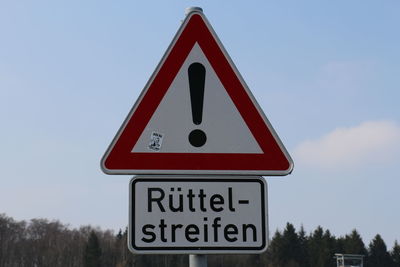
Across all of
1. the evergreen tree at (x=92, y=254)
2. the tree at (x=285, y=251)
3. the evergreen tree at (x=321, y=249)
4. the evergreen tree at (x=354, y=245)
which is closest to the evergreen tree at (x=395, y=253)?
the evergreen tree at (x=354, y=245)

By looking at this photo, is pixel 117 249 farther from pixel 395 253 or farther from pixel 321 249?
pixel 395 253

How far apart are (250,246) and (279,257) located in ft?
362

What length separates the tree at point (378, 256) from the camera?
117 m

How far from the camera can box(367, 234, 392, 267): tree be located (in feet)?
384

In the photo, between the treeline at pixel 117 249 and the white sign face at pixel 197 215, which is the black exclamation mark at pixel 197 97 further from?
the treeline at pixel 117 249

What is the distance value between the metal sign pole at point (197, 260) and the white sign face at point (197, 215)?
0.08 ft

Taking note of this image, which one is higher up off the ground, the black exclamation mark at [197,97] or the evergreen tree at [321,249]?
the evergreen tree at [321,249]

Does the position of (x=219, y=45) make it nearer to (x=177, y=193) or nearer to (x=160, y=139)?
(x=160, y=139)

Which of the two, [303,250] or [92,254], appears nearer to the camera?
[92,254]

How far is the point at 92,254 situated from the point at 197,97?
9948 cm

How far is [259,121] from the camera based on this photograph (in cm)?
351

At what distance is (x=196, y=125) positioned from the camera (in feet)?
11.4

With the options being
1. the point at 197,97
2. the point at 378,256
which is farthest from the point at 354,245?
the point at 197,97

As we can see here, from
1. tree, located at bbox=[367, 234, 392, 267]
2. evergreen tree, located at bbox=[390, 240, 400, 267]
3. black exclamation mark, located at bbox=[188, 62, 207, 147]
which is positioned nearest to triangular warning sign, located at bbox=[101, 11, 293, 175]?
black exclamation mark, located at bbox=[188, 62, 207, 147]
